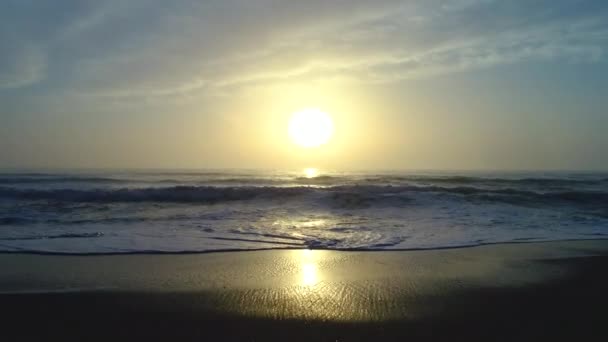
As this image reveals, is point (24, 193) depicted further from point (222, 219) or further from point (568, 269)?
point (568, 269)

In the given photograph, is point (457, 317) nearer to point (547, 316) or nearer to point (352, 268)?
point (547, 316)

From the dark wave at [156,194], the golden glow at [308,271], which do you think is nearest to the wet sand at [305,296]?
the golden glow at [308,271]

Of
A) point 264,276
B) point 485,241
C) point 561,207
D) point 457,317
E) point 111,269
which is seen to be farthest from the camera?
point 561,207

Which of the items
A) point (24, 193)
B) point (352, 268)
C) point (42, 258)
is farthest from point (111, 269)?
point (24, 193)

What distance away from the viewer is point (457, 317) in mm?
4602

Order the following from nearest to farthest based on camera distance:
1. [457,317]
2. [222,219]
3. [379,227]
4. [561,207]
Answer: [457,317] → [379,227] → [222,219] → [561,207]

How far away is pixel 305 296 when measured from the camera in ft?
17.0

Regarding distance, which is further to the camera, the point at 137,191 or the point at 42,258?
the point at 137,191

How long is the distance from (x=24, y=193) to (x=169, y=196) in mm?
7142

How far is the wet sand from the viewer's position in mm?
4215

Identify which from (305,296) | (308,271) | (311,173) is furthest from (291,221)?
(311,173)

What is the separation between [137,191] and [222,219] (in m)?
10.8

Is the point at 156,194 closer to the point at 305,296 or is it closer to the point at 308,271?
the point at 308,271

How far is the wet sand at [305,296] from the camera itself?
4215 millimetres
